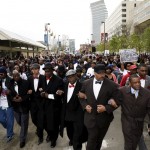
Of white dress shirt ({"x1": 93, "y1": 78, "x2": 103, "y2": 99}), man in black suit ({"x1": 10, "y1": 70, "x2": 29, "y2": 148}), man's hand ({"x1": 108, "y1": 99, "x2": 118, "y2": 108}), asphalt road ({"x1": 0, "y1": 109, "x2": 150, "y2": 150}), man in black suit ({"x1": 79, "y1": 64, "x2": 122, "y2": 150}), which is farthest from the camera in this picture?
man in black suit ({"x1": 10, "y1": 70, "x2": 29, "y2": 148})

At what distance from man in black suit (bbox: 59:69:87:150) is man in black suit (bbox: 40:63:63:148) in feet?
1.55

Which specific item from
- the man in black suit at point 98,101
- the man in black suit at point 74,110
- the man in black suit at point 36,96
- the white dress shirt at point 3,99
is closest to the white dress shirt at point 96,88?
the man in black suit at point 98,101

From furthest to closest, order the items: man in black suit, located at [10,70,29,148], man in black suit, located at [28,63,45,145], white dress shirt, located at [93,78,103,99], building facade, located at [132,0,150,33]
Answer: building facade, located at [132,0,150,33], man in black suit, located at [10,70,29,148], man in black suit, located at [28,63,45,145], white dress shirt, located at [93,78,103,99]

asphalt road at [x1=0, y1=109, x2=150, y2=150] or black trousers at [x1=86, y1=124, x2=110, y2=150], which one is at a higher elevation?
black trousers at [x1=86, y1=124, x2=110, y2=150]

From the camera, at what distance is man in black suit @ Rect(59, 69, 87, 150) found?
19.4 feet

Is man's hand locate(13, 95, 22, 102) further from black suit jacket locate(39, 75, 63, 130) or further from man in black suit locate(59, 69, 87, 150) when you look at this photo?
man in black suit locate(59, 69, 87, 150)

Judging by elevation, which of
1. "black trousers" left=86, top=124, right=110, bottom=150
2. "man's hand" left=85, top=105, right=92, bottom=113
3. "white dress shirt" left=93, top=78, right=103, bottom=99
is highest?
"white dress shirt" left=93, top=78, right=103, bottom=99

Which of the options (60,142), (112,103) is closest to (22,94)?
(60,142)

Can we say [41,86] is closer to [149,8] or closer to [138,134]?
[138,134]

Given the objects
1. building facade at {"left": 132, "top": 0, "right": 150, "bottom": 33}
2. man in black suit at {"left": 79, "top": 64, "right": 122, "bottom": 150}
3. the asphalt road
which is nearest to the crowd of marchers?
man in black suit at {"left": 79, "top": 64, "right": 122, "bottom": 150}

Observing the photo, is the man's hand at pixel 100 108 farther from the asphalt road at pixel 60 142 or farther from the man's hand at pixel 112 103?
the asphalt road at pixel 60 142

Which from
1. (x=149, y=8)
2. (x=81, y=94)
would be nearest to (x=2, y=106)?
(x=81, y=94)

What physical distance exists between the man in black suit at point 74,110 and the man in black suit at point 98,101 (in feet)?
2.04

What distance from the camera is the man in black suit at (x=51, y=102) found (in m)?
6.51
